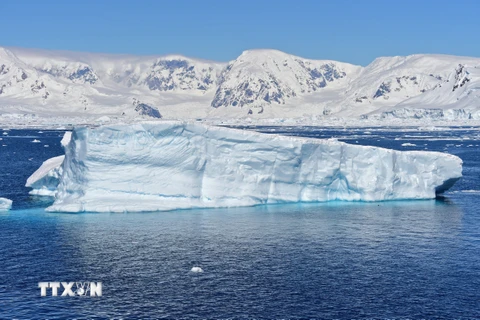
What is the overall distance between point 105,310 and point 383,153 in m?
25.3

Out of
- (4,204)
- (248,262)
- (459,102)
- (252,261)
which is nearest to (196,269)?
(248,262)

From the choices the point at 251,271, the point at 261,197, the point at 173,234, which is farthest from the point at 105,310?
the point at 261,197

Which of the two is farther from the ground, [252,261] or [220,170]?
[220,170]

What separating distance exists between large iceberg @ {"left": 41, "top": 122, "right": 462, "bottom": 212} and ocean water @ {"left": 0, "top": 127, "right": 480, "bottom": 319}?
153 centimetres

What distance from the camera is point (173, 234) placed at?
31.7 m

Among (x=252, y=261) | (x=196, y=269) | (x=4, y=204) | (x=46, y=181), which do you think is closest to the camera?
(x=196, y=269)

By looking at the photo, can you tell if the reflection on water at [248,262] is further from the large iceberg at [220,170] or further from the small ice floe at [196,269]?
the large iceberg at [220,170]

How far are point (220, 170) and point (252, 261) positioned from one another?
13507 millimetres

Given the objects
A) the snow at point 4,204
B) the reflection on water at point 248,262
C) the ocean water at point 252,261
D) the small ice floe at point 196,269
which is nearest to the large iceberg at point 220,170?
the ocean water at point 252,261

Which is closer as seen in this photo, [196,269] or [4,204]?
[196,269]

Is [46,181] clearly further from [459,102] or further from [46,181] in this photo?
[459,102]

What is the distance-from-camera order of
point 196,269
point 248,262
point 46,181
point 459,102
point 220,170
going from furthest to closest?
point 459,102 < point 46,181 < point 220,170 < point 248,262 < point 196,269

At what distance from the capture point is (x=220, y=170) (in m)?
39.8

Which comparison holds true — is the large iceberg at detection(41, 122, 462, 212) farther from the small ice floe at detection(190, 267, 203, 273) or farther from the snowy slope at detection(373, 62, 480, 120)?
the snowy slope at detection(373, 62, 480, 120)
